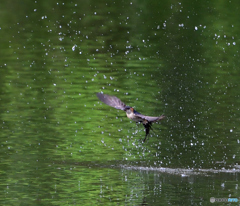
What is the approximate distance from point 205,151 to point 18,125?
→ 12.2ft

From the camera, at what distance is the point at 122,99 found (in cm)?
1358

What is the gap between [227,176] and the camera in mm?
9344

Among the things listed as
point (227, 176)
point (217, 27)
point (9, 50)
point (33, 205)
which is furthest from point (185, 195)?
point (217, 27)

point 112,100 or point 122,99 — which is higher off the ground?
point 122,99

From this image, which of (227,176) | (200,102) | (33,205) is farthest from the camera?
(200,102)

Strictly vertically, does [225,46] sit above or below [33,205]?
above

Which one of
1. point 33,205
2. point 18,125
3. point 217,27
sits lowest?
point 33,205

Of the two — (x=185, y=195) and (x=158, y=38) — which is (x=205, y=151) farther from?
(x=158, y=38)

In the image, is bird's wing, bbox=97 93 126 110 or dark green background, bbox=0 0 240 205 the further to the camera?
dark green background, bbox=0 0 240 205

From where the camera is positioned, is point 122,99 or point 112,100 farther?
point 122,99

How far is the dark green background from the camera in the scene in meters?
8.94

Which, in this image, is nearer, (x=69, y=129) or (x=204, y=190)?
(x=204, y=190)

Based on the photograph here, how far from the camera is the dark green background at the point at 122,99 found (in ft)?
29.3

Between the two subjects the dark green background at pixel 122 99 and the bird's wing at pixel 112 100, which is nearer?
the bird's wing at pixel 112 100
